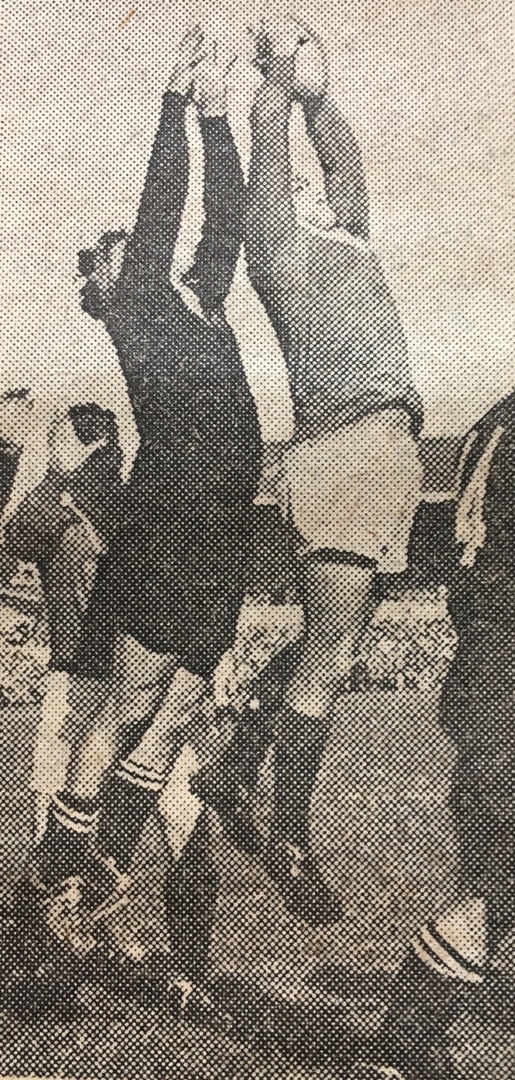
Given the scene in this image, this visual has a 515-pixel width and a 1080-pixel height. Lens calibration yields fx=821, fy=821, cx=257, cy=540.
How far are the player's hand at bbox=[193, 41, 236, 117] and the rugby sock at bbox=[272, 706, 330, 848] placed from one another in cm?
43

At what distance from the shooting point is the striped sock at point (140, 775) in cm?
53

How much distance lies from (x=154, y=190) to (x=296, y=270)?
0.12 m

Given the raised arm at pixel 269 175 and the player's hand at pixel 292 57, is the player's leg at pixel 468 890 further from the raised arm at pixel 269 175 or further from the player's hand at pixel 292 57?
the player's hand at pixel 292 57

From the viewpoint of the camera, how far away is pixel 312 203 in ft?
1.91

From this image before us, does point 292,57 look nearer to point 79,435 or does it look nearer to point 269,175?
point 269,175

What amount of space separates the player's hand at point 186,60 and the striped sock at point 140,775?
0.47 m

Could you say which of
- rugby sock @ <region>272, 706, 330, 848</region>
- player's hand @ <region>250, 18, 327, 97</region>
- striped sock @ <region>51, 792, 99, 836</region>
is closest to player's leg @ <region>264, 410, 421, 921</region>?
rugby sock @ <region>272, 706, 330, 848</region>

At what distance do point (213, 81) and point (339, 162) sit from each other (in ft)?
0.37

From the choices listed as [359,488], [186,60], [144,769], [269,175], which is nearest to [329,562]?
[359,488]

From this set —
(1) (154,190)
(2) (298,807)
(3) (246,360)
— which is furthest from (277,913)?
(1) (154,190)

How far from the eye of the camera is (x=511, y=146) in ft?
1.92

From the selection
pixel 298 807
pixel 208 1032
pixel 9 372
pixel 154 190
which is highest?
pixel 154 190

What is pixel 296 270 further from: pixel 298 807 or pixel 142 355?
pixel 298 807

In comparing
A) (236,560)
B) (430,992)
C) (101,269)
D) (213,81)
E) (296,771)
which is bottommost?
(430,992)
